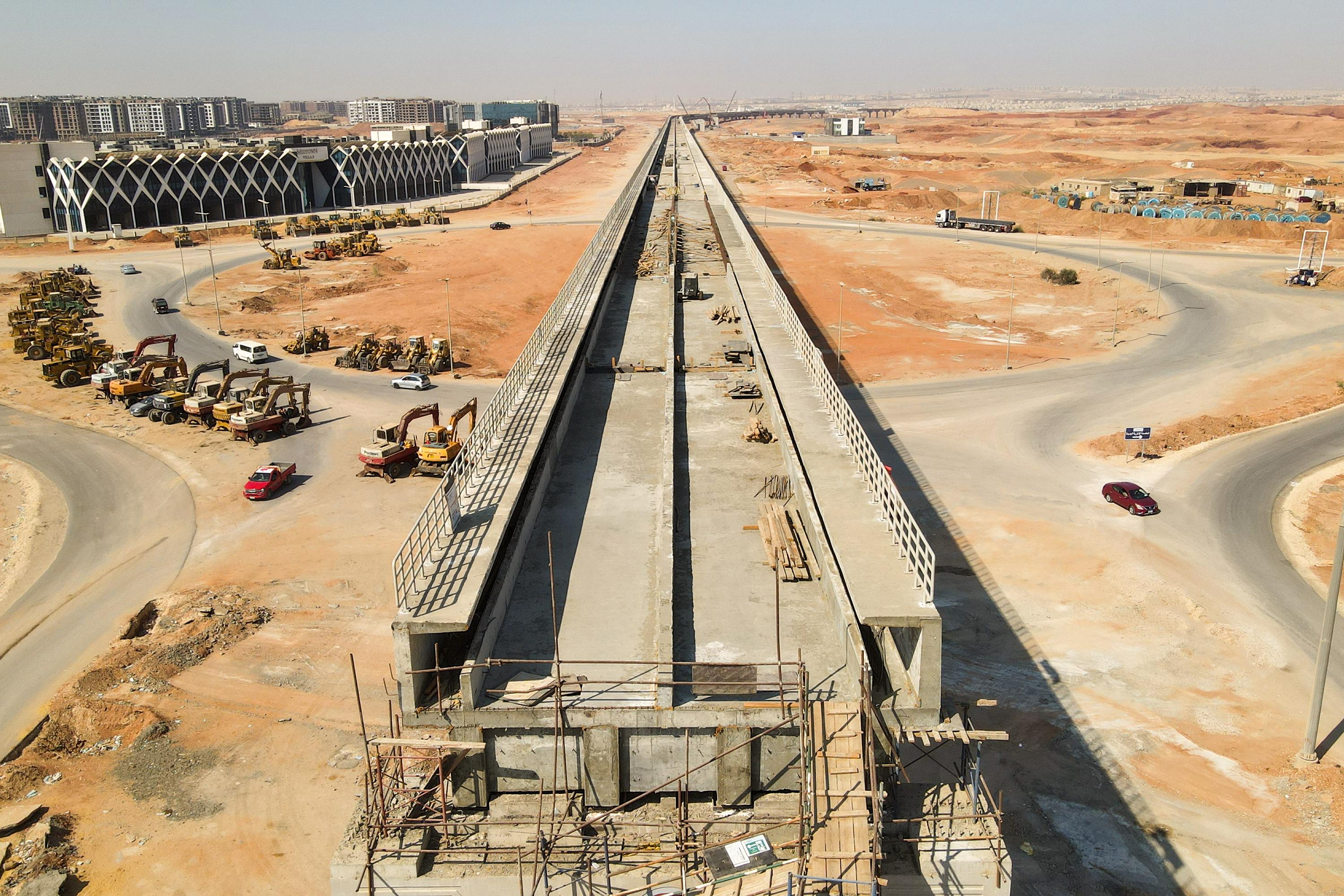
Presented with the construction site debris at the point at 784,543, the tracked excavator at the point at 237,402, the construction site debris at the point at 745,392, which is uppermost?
the construction site debris at the point at 745,392

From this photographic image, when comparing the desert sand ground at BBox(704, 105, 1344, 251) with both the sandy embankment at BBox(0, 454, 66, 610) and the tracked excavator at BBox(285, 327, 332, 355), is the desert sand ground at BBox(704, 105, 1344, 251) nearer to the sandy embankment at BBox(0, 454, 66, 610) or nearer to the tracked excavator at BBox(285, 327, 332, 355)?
the tracked excavator at BBox(285, 327, 332, 355)

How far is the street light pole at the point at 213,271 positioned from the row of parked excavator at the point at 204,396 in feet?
31.2

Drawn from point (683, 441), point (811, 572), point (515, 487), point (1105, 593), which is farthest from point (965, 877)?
point (1105, 593)

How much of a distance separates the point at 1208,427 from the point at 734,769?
31194 millimetres

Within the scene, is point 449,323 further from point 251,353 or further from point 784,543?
point 784,543

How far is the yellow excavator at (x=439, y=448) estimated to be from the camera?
3102 centimetres

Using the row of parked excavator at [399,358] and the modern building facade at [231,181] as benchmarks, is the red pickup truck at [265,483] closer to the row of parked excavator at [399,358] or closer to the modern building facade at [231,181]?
the row of parked excavator at [399,358]

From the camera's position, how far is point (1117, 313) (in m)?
54.8

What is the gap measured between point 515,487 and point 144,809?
A: 8.19 m

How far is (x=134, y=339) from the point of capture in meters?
53.2

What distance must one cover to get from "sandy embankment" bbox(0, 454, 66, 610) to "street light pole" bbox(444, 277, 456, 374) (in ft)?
56.5

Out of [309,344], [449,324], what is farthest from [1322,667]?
[309,344]

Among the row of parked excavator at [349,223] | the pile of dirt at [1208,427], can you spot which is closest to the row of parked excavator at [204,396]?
the pile of dirt at [1208,427]

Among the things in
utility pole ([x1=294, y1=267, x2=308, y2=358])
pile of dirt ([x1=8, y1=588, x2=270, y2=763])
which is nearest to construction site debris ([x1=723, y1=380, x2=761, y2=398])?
pile of dirt ([x1=8, y1=588, x2=270, y2=763])
